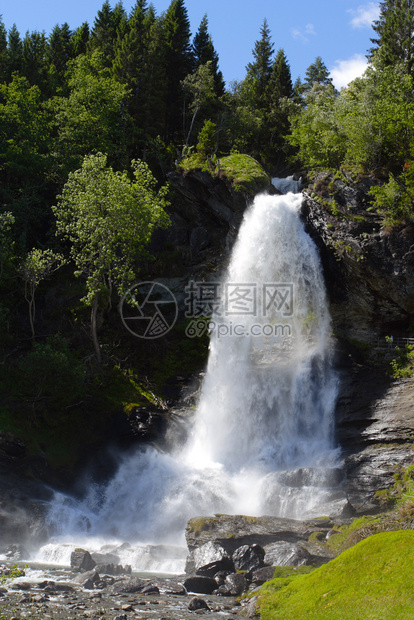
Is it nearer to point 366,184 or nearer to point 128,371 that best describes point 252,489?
point 128,371

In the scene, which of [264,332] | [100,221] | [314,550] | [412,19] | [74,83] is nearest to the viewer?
[314,550]

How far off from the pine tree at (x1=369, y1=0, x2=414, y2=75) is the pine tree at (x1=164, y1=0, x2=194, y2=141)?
1459cm

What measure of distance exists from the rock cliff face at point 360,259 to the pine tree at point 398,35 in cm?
1369

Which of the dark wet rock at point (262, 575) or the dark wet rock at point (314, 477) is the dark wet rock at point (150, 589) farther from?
the dark wet rock at point (314, 477)

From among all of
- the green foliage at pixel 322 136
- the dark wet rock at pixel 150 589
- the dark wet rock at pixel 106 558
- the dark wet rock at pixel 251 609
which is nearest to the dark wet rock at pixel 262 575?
the dark wet rock at pixel 251 609

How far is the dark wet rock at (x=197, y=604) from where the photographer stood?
11.5 m

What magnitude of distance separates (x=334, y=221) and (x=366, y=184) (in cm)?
277

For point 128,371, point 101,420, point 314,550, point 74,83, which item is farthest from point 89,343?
point 74,83

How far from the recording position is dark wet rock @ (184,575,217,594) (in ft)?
42.8

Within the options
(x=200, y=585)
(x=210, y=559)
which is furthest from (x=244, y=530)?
(x=200, y=585)

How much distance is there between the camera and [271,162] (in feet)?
136

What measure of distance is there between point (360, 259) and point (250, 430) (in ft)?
31.3

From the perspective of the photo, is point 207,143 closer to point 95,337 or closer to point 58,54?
point 95,337

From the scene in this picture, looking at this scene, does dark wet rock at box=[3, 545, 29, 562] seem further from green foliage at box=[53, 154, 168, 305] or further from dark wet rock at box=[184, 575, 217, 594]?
green foliage at box=[53, 154, 168, 305]
